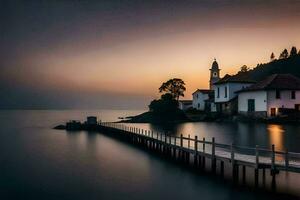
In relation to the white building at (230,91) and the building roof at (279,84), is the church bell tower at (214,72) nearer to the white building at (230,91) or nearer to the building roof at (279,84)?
the white building at (230,91)

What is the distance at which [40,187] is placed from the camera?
26500 millimetres

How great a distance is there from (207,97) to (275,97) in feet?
90.0

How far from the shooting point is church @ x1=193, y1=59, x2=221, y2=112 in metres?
95.9

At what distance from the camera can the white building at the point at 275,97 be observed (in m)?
72.1

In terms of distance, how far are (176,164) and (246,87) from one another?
54.4m

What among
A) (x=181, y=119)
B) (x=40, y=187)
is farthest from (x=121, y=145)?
(x=181, y=119)

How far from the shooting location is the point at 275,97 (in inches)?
2844

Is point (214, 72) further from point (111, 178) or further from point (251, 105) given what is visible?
point (111, 178)

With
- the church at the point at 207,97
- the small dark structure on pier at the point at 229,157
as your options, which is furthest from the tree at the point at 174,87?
the small dark structure on pier at the point at 229,157

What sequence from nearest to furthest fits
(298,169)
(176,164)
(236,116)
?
(298,169) → (176,164) → (236,116)

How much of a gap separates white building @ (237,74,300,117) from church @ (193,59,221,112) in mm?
17392

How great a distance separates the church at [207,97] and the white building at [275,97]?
17.4 m

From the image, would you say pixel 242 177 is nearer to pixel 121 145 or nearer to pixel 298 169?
pixel 298 169

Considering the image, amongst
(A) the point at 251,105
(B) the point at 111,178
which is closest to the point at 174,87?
(A) the point at 251,105
